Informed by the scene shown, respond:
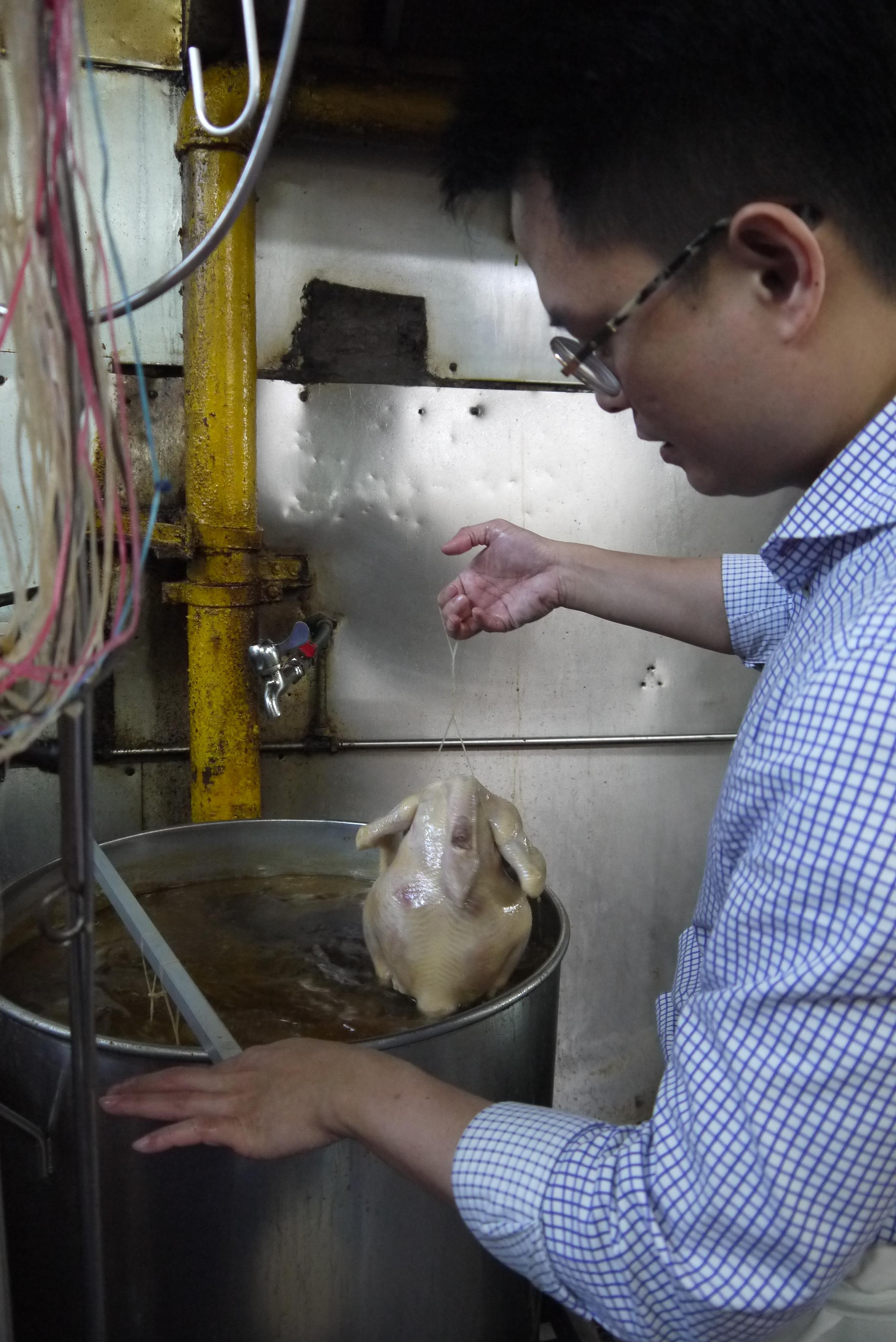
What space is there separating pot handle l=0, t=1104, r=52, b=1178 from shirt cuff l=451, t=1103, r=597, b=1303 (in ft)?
1.76

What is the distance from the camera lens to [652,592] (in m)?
1.64

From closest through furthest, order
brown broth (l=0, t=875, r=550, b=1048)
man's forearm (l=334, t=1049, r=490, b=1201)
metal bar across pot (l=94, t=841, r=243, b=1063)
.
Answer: man's forearm (l=334, t=1049, r=490, b=1201) → metal bar across pot (l=94, t=841, r=243, b=1063) → brown broth (l=0, t=875, r=550, b=1048)

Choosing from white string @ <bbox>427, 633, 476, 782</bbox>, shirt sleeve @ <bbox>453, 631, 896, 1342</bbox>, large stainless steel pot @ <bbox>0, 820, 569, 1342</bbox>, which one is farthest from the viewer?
white string @ <bbox>427, 633, 476, 782</bbox>

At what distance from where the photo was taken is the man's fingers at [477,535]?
1721 millimetres

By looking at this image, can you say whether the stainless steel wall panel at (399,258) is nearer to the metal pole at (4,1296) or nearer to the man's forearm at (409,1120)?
the man's forearm at (409,1120)

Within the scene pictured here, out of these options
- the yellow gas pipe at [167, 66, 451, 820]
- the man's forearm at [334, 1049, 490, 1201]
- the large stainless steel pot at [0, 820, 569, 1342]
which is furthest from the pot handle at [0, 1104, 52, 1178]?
the yellow gas pipe at [167, 66, 451, 820]

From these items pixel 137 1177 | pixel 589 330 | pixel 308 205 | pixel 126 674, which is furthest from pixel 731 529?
pixel 137 1177

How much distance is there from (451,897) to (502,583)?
569 millimetres

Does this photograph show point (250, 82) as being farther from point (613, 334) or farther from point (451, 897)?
point (451, 897)

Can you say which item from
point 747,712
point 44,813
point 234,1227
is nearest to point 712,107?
point 747,712

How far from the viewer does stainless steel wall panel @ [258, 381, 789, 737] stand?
7.98ft

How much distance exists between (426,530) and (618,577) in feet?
3.11

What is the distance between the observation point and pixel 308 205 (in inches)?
93.7

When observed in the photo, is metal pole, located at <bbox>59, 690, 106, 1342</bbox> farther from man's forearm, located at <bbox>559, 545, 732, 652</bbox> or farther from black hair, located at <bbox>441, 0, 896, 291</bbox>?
man's forearm, located at <bbox>559, 545, 732, 652</bbox>
